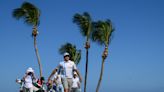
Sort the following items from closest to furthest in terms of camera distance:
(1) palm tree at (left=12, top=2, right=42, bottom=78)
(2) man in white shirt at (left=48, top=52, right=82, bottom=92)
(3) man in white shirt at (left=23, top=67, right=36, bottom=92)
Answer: (2) man in white shirt at (left=48, top=52, right=82, bottom=92)
(3) man in white shirt at (left=23, top=67, right=36, bottom=92)
(1) palm tree at (left=12, top=2, right=42, bottom=78)

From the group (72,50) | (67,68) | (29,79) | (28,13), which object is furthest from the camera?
Result: (72,50)

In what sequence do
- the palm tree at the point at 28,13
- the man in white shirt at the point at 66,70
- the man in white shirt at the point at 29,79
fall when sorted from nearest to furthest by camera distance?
the man in white shirt at the point at 66,70 → the man in white shirt at the point at 29,79 → the palm tree at the point at 28,13

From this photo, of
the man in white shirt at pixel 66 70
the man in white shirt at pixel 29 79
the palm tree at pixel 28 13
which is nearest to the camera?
the man in white shirt at pixel 66 70

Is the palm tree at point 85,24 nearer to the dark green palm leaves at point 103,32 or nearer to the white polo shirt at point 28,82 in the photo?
the dark green palm leaves at point 103,32

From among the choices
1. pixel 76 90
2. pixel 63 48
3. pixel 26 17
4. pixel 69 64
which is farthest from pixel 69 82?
pixel 63 48

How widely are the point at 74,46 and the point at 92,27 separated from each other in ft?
20.9

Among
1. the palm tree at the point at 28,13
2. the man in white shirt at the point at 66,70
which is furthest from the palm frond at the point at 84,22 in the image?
the man in white shirt at the point at 66,70

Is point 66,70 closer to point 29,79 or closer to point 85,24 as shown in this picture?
point 29,79

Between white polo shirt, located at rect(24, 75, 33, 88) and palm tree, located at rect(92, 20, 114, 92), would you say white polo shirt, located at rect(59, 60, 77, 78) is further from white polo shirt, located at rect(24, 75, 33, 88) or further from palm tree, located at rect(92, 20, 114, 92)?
palm tree, located at rect(92, 20, 114, 92)

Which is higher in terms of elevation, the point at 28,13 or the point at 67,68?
A: the point at 28,13

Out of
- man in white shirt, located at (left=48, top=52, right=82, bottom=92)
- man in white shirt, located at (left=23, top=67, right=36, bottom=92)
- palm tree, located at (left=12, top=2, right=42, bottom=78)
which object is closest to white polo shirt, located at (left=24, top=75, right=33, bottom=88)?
man in white shirt, located at (left=23, top=67, right=36, bottom=92)

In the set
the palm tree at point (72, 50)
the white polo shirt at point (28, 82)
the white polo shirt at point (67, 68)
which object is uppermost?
the palm tree at point (72, 50)

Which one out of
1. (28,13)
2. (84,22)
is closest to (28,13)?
(28,13)

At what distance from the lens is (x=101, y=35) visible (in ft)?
112
